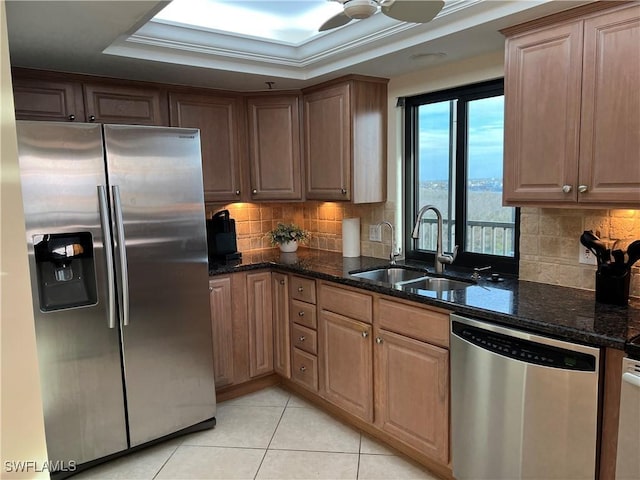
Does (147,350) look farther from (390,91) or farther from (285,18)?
(390,91)

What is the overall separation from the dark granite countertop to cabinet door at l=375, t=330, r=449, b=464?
0.86 feet

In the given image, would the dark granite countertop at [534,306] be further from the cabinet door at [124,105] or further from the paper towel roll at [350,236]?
the cabinet door at [124,105]

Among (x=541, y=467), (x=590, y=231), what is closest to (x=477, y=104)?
(x=590, y=231)

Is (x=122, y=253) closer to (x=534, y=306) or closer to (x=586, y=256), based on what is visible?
(x=534, y=306)

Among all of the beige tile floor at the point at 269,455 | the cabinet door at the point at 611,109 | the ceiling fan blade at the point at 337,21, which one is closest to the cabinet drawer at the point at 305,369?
the beige tile floor at the point at 269,455

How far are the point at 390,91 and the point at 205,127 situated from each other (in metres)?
1.34

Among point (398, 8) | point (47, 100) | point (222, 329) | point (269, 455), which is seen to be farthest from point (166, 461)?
point (398, 8)

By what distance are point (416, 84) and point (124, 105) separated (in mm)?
1919

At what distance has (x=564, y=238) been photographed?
237 centimetres

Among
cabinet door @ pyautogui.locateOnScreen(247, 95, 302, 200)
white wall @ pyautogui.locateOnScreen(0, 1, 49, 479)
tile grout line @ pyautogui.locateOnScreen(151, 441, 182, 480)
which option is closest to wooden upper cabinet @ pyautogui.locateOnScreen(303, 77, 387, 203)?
cabinet door @ pyautogui.locateOnScreen(247, 95, 302, 200)

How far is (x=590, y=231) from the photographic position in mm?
2189

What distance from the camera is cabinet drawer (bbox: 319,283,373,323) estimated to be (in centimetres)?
261

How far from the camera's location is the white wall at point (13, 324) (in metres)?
1.37

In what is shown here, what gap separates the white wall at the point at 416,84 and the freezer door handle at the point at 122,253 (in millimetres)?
1801
